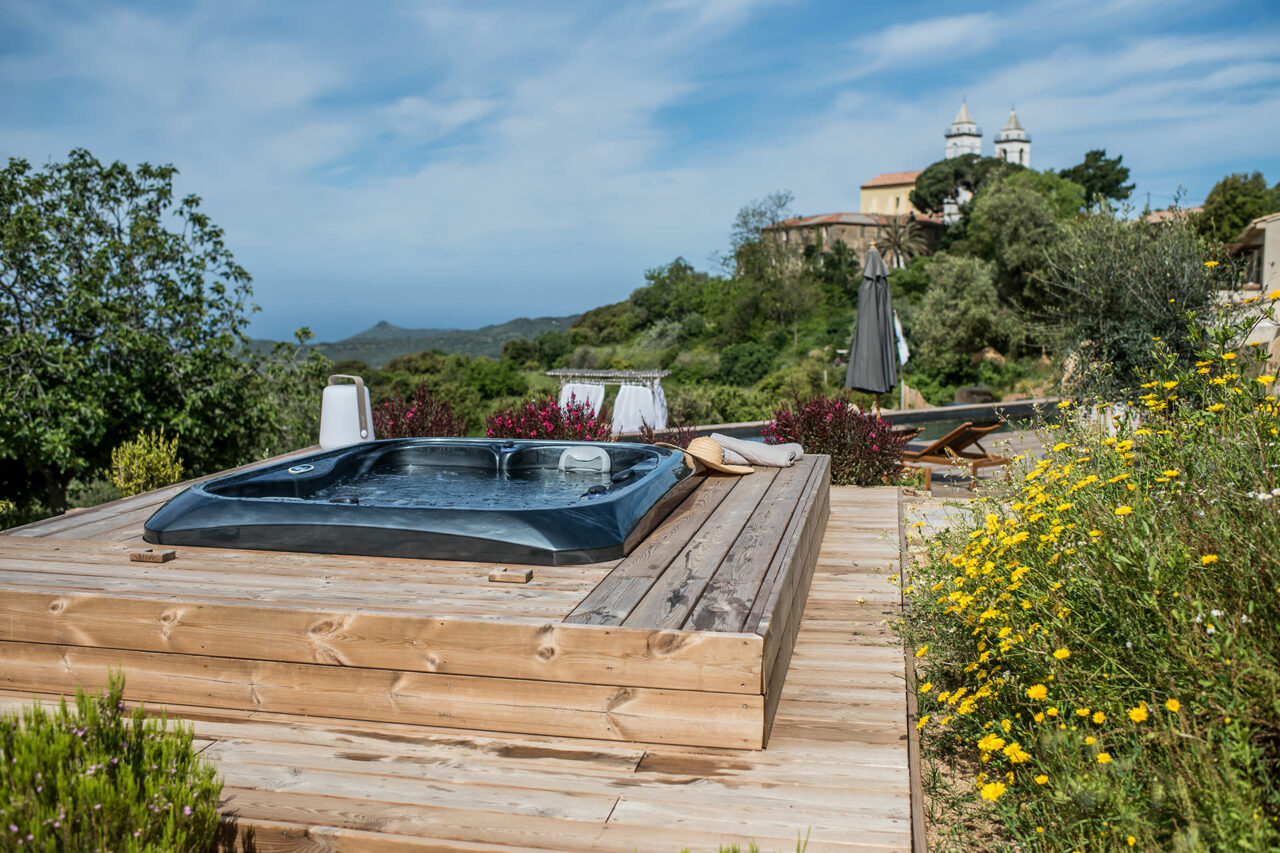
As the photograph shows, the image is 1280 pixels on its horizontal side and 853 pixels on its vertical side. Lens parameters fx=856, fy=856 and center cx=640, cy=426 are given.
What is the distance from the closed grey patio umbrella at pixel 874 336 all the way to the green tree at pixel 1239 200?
25.3 m

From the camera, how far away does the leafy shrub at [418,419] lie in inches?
236

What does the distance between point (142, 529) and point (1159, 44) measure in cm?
2189

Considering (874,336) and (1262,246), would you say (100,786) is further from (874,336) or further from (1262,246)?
(1262,246)

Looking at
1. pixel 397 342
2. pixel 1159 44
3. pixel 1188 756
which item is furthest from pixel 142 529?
pixel 397 342

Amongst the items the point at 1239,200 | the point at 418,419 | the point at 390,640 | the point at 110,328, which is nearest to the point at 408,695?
the point at 390,640

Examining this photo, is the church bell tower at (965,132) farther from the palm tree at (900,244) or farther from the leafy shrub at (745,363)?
the leafy shrub at (745,363)

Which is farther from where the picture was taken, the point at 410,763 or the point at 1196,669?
the point at 410,763

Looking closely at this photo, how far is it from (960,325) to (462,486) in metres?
21.1

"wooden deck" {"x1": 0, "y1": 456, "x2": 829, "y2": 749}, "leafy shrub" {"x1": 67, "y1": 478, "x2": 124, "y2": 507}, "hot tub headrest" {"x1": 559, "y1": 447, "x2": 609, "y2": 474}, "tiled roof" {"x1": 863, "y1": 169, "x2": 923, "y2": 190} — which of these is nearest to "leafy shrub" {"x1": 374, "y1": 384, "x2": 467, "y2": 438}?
"hot tub headrest" {"x1": 559, "y1": 447, "x2": 609, "y2": 474}

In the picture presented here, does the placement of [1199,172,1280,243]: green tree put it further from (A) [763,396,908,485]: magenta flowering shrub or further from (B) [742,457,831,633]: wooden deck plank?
(B) [742,457,831,633]: wooden deck plank

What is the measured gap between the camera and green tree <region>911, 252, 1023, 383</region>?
22875 mm

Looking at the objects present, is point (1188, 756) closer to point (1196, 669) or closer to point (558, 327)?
point (1196, 669)

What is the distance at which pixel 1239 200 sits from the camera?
28.2 meters

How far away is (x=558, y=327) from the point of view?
3666 cm
